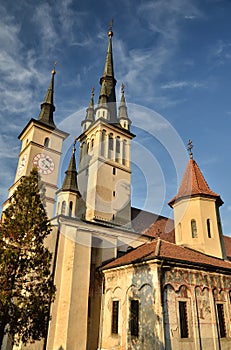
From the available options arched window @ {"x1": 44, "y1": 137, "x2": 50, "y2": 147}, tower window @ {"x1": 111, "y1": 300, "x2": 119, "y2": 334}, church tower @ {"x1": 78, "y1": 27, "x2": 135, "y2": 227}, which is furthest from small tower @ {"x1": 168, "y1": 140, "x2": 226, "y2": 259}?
arched window @ {"x1": 44, "y1": 137, "x2": 50, "y2": 147}

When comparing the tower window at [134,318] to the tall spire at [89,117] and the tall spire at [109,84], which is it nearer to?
the tall spire at [109,84]

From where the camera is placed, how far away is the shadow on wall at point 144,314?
14.0 metres

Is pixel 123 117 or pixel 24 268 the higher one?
pixel 123 117

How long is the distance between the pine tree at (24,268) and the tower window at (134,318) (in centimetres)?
531

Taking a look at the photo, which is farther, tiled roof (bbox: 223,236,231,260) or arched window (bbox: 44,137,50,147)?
arched window (bbox: 44,137,50,147)

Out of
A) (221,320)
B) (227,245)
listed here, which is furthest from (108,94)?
(221,320)

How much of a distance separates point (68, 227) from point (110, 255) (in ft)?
13.1

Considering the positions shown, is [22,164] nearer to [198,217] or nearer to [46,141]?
[46,141]

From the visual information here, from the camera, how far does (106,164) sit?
28031 millimetres

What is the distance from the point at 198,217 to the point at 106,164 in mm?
10896

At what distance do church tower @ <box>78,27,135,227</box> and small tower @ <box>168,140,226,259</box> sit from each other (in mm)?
5814

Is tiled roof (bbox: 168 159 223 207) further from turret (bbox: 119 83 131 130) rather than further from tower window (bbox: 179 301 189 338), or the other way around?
turret (bbox: 119 83 131 130)

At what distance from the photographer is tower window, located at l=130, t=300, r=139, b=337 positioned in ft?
50.7

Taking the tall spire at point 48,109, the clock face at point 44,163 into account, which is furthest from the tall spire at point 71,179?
the tall spire at point 48,109
